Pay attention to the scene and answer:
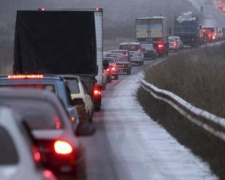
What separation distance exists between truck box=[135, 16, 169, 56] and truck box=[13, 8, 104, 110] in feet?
162

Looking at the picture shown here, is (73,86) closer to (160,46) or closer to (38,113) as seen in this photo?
(38,113)

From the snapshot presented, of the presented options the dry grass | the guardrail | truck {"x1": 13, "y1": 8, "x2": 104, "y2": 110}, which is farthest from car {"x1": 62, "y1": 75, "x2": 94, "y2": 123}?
truck {"x1": 13, "y1": 8, "x2": 104, "y2": 110}

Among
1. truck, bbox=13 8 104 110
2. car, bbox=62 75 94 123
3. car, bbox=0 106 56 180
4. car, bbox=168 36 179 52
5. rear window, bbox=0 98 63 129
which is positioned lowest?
car, bbox=168 36 179 52

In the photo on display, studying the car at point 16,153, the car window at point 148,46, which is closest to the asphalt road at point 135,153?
the car at point 16,153

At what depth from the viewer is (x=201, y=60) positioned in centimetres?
3719

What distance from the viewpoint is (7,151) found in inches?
257

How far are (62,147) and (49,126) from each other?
56cm

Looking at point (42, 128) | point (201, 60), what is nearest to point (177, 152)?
point (42, 128)

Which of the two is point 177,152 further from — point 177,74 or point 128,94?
point 128,94

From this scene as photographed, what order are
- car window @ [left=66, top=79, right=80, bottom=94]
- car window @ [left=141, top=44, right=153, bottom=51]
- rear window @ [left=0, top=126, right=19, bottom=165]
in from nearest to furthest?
1. rear window @ [left=0, top=126, right=19, bottom=165]
2. car window @ [left=66, top=79, right=80, bottom=94]
3. car window @ [left=141, top=44, right=153, bottom=51]

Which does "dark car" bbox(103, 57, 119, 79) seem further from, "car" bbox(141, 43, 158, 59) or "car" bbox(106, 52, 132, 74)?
"car" bbox(141, 43, 158, 59)

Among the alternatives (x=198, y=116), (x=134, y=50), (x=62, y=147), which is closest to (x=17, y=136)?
(x=62, y=147)

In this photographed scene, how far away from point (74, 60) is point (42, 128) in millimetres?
15328

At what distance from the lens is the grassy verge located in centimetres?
1507
